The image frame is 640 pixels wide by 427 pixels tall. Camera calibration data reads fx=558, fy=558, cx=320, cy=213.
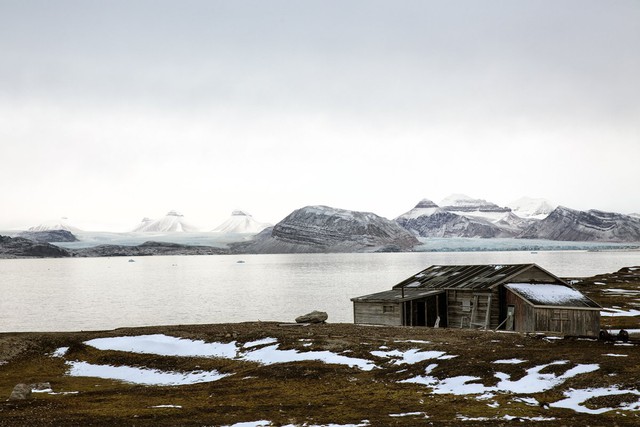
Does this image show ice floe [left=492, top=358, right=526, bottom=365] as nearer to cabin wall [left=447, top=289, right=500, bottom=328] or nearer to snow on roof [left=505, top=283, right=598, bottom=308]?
snow on roof [left=505, top=283, right=598, bottom=308]

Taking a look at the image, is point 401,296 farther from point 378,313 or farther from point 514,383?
point 514,383

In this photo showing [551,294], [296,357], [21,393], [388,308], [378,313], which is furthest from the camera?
[378,313]

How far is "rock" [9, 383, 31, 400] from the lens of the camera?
28.6 metres

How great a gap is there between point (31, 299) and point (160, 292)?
97.7ft

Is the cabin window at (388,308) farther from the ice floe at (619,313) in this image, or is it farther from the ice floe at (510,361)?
the ice floe at (619,313)

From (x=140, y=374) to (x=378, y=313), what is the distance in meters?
25.9


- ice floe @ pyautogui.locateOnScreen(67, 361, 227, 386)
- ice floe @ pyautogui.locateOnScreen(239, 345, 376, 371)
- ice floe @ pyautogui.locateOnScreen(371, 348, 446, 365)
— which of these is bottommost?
ice floe @ pyautogui.locateOnScreen(67, 361, 227, 386)

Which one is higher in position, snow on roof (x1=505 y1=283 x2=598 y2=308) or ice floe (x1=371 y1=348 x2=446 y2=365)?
snow on roof (x1=505 y1=283 x2=598 y2=308)

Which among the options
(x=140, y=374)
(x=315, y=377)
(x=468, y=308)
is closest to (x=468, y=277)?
(x=468, y=308)

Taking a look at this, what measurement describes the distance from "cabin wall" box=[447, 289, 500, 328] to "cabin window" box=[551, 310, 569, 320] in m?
5.99

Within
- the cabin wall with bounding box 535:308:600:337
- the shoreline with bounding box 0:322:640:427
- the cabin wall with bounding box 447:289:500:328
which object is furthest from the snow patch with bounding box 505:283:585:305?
the shoreline with bounding box 0:322:640:427

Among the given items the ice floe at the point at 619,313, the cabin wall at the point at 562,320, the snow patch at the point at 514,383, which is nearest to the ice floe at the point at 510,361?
the snow patch at the point at 514,383

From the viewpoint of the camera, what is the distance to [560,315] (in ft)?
147

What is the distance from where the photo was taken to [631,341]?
33.3 meters
